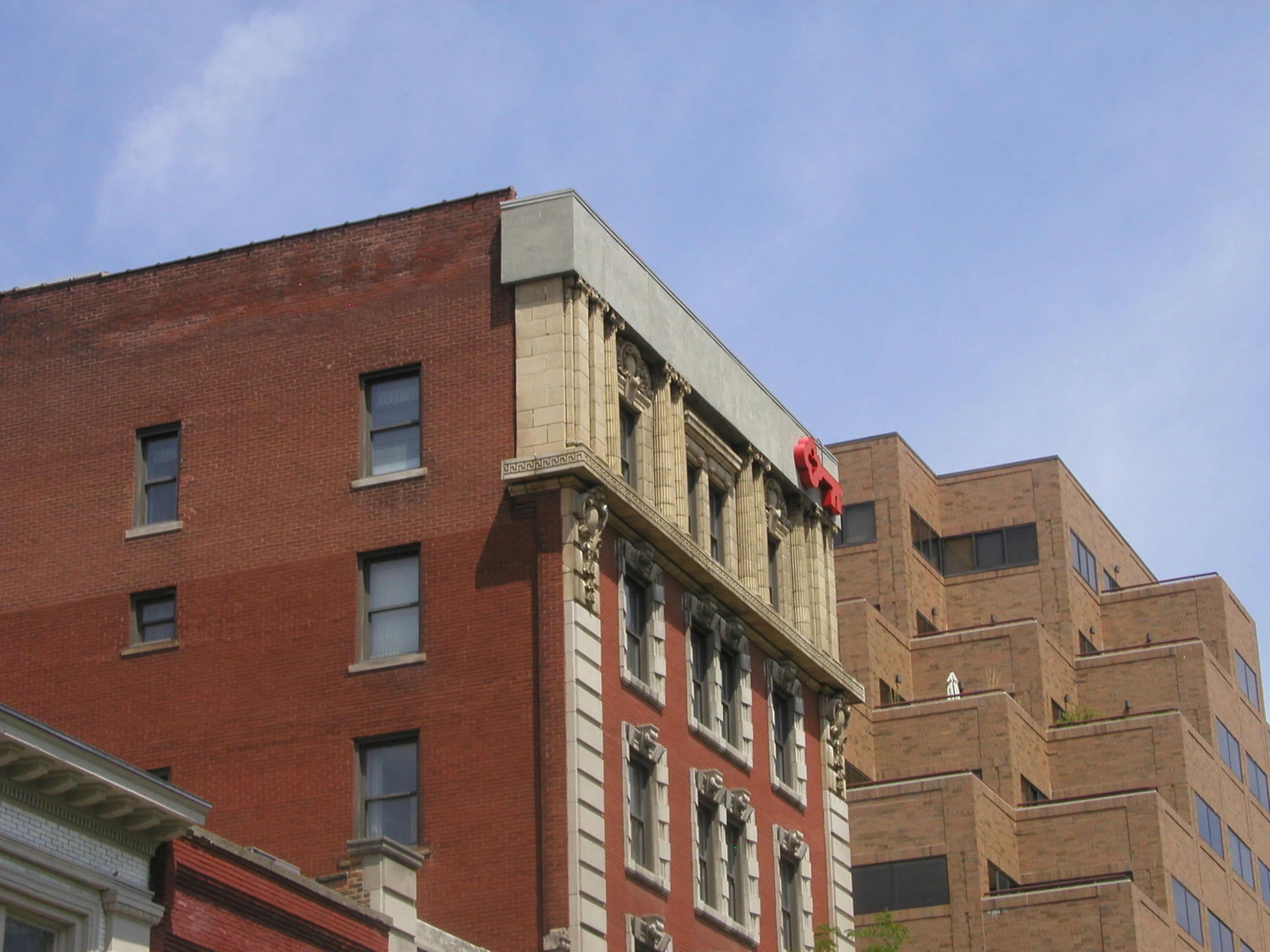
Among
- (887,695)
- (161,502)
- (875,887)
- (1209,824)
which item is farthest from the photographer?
(1209,824)

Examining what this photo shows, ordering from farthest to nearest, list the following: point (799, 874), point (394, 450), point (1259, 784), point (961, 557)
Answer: point (1259, 784) < point (961, 557) < point (799, 874) < point (394, 450)

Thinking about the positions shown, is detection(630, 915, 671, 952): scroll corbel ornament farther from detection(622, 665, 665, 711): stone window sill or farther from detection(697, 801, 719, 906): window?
detection(622, 665, 665, 711): stone window sill

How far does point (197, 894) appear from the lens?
3447 cm

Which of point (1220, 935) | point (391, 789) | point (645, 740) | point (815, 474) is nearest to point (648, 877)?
point (645, 740)

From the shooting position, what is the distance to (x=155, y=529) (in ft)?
164

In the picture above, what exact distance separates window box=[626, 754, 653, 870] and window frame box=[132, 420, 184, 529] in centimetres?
1007

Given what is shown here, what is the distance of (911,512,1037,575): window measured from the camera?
93.9 m

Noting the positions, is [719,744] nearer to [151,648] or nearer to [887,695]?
[151,648]

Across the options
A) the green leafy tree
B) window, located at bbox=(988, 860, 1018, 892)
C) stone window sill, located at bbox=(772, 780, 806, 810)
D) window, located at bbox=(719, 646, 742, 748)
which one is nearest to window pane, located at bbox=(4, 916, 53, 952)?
window, located at bbox=(719, 646, 742, 748)

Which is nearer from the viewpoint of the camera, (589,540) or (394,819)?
(394,819)

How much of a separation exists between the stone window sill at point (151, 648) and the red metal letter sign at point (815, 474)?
15.9m

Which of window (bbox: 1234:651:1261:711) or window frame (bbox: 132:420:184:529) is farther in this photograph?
window (bbox: 1234:651:1261:711)

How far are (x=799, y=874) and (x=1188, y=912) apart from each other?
29.9 meters

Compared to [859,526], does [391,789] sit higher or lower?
lower
